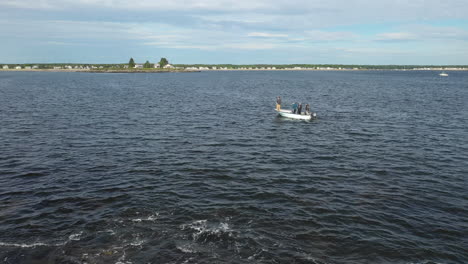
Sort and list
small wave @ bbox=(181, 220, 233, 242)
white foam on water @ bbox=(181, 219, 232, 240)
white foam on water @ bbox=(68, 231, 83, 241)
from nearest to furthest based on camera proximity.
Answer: white foam on water @ bbox=(68, 231, 83, 241)
small wave @ bbox=(181, 220, 233, 242)
white foam on water @ bbox=(181, 219, 232, 240)

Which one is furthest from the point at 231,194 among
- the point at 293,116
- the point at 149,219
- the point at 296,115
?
the point at 293,116

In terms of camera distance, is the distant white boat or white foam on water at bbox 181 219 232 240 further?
the distant white boat

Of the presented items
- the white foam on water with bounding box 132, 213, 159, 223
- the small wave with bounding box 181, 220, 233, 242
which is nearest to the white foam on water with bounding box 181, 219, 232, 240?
the small wave with bounding box 181, 220, 233, 242

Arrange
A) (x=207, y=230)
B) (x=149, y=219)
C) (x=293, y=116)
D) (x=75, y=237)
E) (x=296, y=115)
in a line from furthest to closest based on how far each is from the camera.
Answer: (x=293, y=116), (x=296, y=115), (x=149, y=219), (x=207, y=230), (x=75, y=237)

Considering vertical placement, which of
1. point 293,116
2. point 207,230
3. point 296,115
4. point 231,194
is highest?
point 296,115

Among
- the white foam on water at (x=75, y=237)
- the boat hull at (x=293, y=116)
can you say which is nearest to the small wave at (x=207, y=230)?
the white foam on water at (x=75, y=237)

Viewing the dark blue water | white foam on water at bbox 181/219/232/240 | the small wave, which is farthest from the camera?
white foam on water at bbox 181/219/232/240

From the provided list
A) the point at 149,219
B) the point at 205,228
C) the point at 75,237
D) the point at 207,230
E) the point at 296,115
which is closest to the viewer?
the point at 75,237

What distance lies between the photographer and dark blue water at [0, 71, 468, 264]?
17000 millimetres

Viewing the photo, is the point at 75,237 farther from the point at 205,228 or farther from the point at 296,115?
the point at 296,115

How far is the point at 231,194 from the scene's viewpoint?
23.9 m

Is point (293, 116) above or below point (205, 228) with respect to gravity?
above

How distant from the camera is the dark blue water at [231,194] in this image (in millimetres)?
17000

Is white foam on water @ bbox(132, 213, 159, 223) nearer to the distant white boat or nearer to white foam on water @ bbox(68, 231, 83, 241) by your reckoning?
white foam on water @ bbox(68, 231, 83, 241)
